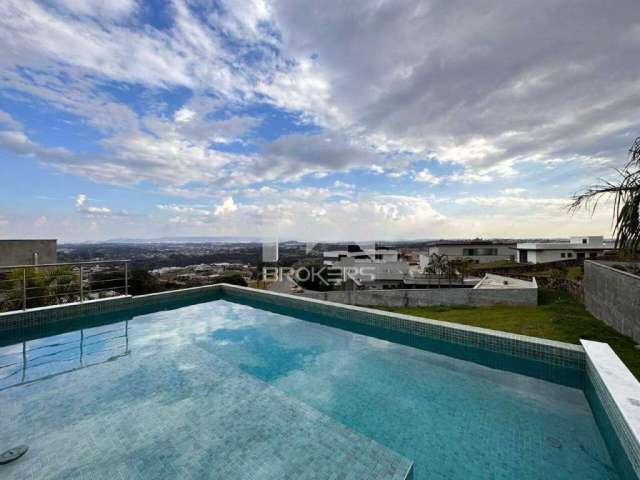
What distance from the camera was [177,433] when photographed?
6.79ft

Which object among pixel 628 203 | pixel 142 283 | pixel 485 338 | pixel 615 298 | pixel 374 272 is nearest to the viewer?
pixel 628 203

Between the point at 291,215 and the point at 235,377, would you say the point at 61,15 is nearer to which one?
the point at 235,377

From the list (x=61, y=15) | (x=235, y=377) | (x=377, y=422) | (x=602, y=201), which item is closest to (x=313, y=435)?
(x=377, y=422)

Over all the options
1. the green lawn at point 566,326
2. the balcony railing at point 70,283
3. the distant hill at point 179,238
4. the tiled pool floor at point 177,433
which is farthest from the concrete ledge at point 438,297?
the tiled pool floor at point 177,433

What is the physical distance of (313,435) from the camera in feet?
6.43

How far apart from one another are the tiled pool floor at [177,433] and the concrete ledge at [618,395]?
62.8 inches

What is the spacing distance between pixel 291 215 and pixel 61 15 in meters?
12.8

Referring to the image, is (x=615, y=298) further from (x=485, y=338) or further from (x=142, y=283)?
(x=142, y=283)

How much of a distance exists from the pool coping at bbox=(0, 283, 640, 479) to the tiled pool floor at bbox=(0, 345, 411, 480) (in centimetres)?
58

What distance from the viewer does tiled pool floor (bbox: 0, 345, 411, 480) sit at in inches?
67.2

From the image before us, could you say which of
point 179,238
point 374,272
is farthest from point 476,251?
point 179,238

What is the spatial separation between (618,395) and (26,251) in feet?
55.7

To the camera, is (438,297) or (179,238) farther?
(179,238)

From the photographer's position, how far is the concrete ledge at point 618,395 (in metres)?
1.88
